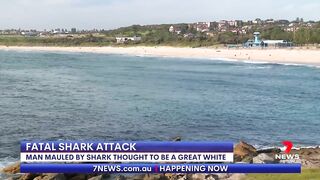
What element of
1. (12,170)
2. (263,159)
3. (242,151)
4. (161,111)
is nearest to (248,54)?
(161,111)

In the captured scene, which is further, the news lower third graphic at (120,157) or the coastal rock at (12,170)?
the coastal rock at (12,170)

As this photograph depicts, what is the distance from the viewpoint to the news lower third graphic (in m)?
11.1

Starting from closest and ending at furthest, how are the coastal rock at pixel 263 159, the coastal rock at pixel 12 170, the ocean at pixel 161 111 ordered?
the coastal rock at pixel 263 159, the coastal rock at pixel 12 170, the ocean at pixel 161 111

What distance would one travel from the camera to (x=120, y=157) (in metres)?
11.2

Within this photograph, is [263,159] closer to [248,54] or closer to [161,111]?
[161,111]

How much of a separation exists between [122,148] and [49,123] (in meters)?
25.4

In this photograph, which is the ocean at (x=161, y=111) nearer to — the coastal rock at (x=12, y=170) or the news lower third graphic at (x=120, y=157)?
the coastal rock at (x=12, y=170)

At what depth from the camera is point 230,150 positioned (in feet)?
37.3

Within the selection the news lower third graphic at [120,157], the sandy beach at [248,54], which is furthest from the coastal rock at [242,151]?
the sandy beach at [248,54]

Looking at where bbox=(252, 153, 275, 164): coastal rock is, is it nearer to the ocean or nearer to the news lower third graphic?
the news lower third graphic

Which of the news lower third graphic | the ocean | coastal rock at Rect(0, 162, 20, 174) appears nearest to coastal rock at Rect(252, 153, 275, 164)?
the news lower third graphic

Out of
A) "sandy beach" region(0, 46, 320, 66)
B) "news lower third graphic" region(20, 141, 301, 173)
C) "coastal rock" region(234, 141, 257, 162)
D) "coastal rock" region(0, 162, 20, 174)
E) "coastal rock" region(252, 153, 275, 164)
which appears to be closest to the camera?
"news lower third graphic" region(20, 141, 301, 173)

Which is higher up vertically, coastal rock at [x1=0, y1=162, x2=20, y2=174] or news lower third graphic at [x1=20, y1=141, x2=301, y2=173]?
news lower third graphic at [x1=20, y1=141, x2=301, y2=173]

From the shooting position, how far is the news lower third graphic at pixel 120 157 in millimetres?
11070
